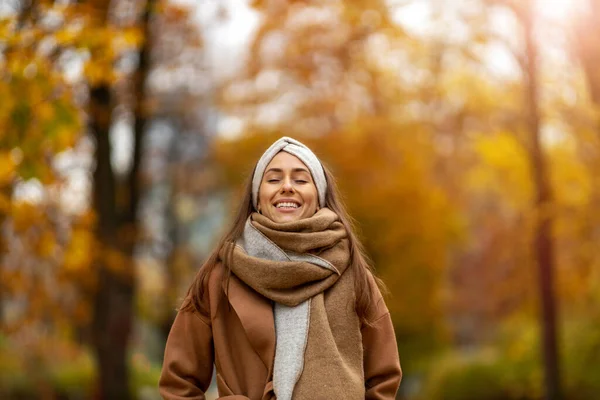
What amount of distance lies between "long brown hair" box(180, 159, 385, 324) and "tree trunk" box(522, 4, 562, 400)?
799 cm

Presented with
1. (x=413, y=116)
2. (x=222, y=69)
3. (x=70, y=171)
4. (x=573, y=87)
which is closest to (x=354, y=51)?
(x=573, y=87)

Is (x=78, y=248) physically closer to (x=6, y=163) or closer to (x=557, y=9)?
(x=6, y=163)

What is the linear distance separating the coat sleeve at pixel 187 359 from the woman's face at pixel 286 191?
481 millimetres

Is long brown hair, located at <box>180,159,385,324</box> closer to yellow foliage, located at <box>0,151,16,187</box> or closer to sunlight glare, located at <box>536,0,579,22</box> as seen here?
yellow foliage, located at <box>0,151,16,187</box>

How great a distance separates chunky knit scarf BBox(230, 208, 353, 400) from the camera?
3199 mm

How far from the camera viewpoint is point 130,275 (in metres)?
11.2

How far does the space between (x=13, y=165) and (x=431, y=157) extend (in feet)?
58.3

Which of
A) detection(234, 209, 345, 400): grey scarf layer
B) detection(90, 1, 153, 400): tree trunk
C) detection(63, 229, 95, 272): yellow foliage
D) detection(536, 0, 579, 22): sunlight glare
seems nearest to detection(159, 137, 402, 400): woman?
detection(234, 209, 345, 400): grey scarf layer

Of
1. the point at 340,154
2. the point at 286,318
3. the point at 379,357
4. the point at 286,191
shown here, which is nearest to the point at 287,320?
the point at 286,318

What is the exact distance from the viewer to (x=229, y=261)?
335 cm

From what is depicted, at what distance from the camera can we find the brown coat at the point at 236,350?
128 inches

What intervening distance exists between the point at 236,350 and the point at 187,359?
0.58 ft

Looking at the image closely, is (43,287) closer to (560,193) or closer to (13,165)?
(13,165)

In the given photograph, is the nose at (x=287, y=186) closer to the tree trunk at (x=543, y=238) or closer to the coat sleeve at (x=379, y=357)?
the coat sleeve at (x=379, y=357)
